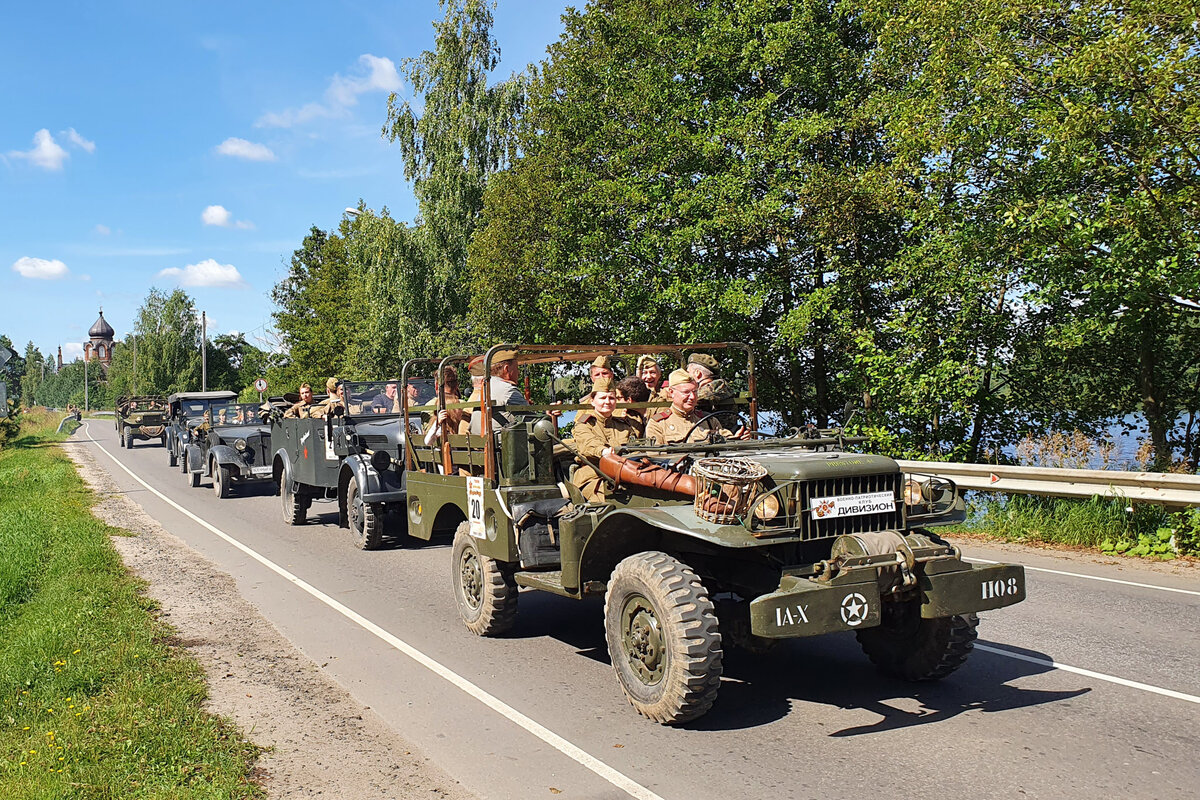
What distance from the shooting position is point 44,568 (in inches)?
417

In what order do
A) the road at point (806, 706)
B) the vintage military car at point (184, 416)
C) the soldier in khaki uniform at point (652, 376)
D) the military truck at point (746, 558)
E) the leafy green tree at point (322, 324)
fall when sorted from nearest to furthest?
the road at point (806, 706) → the military truck at point (746, 558) → the soldier in khaki uniform at point (652, 376) → the vintage military car at point (184, 416) → the leafy green tree at point (322, 324)

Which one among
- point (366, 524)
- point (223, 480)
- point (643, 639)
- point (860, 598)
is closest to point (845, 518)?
point (860, 598)

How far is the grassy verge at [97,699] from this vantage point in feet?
14.6

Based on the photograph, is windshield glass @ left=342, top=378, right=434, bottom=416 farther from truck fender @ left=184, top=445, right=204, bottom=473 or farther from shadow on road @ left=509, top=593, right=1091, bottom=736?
truck fender @ left=184, top=445, right=204, bottom=473

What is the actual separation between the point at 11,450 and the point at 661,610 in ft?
115

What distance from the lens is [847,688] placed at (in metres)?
5.68

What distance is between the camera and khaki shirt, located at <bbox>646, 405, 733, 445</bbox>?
6543mm

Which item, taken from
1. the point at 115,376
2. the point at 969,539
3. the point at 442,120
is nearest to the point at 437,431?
the point at 969,539

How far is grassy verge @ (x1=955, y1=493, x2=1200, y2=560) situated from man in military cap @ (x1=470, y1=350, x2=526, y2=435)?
683 centimetres

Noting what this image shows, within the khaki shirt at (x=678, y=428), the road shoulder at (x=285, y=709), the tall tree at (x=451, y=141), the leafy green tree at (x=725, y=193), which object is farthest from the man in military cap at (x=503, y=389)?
the tall tree at (x=451, y=141)

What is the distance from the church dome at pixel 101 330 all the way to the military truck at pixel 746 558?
187939 mm

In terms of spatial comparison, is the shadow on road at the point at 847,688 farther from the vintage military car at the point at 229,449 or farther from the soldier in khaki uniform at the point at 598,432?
the vintage military car at the point at 229,449

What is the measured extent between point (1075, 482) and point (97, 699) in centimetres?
1038

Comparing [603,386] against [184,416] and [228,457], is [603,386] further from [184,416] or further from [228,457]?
[184,416]
